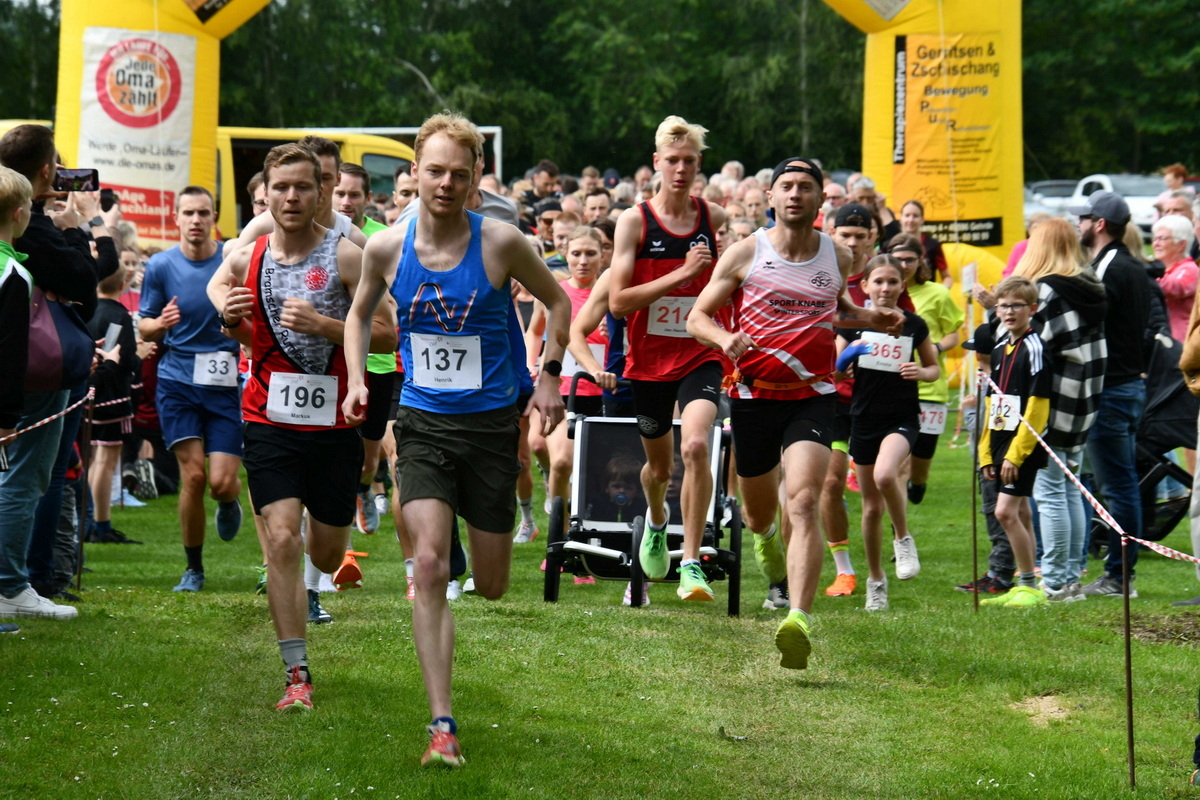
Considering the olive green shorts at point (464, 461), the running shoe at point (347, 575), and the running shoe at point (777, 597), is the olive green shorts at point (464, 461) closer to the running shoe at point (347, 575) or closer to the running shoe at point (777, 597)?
the running shoe at point (347, 575)

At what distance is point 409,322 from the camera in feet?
19.6

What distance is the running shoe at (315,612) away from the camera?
8406mm

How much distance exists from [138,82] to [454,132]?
11687 millimetres

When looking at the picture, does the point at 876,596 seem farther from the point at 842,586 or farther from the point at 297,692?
the point at 297,692

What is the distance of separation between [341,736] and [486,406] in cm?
134

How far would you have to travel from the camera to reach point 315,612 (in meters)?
8.46

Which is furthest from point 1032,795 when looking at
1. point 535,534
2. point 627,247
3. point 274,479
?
point 535,534

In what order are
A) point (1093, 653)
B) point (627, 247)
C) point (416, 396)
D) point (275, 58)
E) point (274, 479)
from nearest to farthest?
point (416, 396)
point (274, 479)
point (1093, 653)
point (627, 247)
point (275, 58)

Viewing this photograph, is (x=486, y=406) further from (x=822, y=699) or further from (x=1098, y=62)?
(x=1098, y=62)

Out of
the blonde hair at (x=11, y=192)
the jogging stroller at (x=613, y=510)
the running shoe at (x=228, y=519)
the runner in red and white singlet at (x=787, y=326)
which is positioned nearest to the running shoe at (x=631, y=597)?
the jogging stroller at (x=613, y=510)

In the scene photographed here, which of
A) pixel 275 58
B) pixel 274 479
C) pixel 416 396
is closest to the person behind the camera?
pixel 416 396

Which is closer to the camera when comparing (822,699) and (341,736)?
(341,736)

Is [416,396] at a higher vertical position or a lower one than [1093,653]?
higher

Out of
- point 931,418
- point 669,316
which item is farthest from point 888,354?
point 669,316
